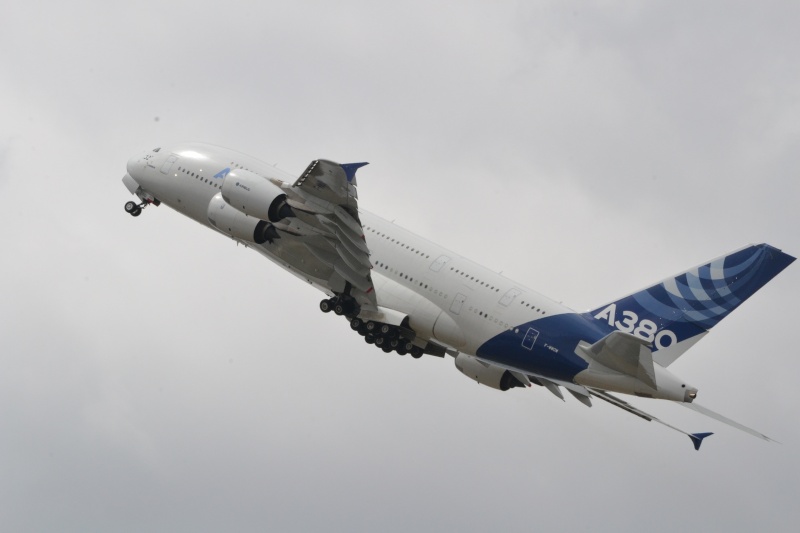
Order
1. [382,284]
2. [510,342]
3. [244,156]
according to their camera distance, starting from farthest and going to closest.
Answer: [244,156]
[382,284]
[510,342]

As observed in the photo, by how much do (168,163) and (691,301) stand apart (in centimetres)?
2320

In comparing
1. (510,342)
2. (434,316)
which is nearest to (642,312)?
(510,342)

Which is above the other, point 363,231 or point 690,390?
point 363,231

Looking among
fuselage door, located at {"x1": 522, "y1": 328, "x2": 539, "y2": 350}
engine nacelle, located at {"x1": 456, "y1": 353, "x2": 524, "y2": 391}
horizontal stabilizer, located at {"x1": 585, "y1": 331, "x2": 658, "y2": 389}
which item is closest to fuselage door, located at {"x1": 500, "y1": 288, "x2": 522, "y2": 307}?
fuselage door, located at {"x1": 522, "y1": 328, "x2": 539, "y2": 350}

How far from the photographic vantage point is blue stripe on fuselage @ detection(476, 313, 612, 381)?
138 ft

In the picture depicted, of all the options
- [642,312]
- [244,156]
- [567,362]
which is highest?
[244,156]

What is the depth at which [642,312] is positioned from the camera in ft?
143

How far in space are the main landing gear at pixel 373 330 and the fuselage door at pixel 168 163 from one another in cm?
1004

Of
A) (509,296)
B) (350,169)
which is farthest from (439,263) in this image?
(350,169)

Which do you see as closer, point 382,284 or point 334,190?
point 334,190

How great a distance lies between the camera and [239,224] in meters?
46.0

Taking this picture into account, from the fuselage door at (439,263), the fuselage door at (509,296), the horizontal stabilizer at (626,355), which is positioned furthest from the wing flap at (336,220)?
the horizontal stabilizer at (626,355)

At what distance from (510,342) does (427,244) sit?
5839 millimetres

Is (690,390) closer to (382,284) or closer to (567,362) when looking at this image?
(567,362)
